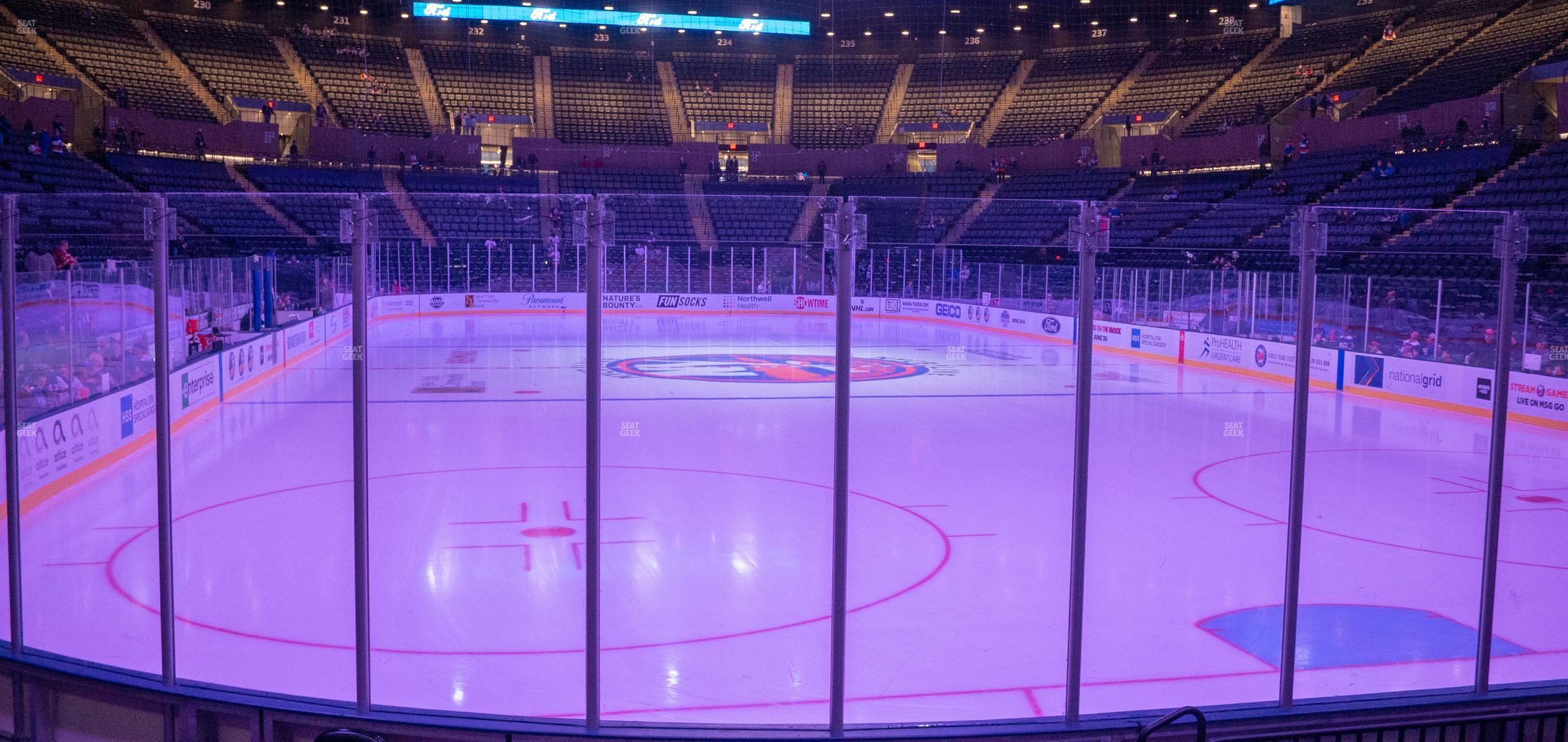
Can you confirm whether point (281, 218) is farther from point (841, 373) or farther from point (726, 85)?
point (726, 85)

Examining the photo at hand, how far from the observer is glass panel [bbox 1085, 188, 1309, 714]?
18.3 feet

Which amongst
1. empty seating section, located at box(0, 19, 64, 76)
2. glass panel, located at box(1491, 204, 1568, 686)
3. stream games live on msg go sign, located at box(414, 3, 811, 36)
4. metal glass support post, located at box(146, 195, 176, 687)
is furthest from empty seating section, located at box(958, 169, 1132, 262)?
stream games live on msg go sign, located at box(414, 3, 811, 36)

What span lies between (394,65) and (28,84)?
524 inches

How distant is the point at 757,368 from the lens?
20828mm

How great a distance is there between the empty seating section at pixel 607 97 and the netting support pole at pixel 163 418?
40.6m

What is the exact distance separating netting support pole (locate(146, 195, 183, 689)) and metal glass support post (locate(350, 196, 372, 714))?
2.25ft

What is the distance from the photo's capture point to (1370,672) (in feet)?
19.3

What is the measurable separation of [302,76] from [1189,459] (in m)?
39.0

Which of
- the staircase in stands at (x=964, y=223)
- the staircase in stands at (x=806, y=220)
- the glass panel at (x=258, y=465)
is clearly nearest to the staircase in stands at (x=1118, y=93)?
the glass panel at (x=258, y=465)

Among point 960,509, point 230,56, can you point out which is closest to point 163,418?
point 960,509

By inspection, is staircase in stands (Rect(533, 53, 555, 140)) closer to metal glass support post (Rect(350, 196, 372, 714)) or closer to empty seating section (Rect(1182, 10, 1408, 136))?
empty seating section (Rect(1182, 10, 1408, 136))

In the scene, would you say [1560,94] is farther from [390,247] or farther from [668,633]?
[390,247]

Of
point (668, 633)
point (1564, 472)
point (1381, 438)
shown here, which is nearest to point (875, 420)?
point (1381, 438)

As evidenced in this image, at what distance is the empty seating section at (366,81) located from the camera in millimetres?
41375
